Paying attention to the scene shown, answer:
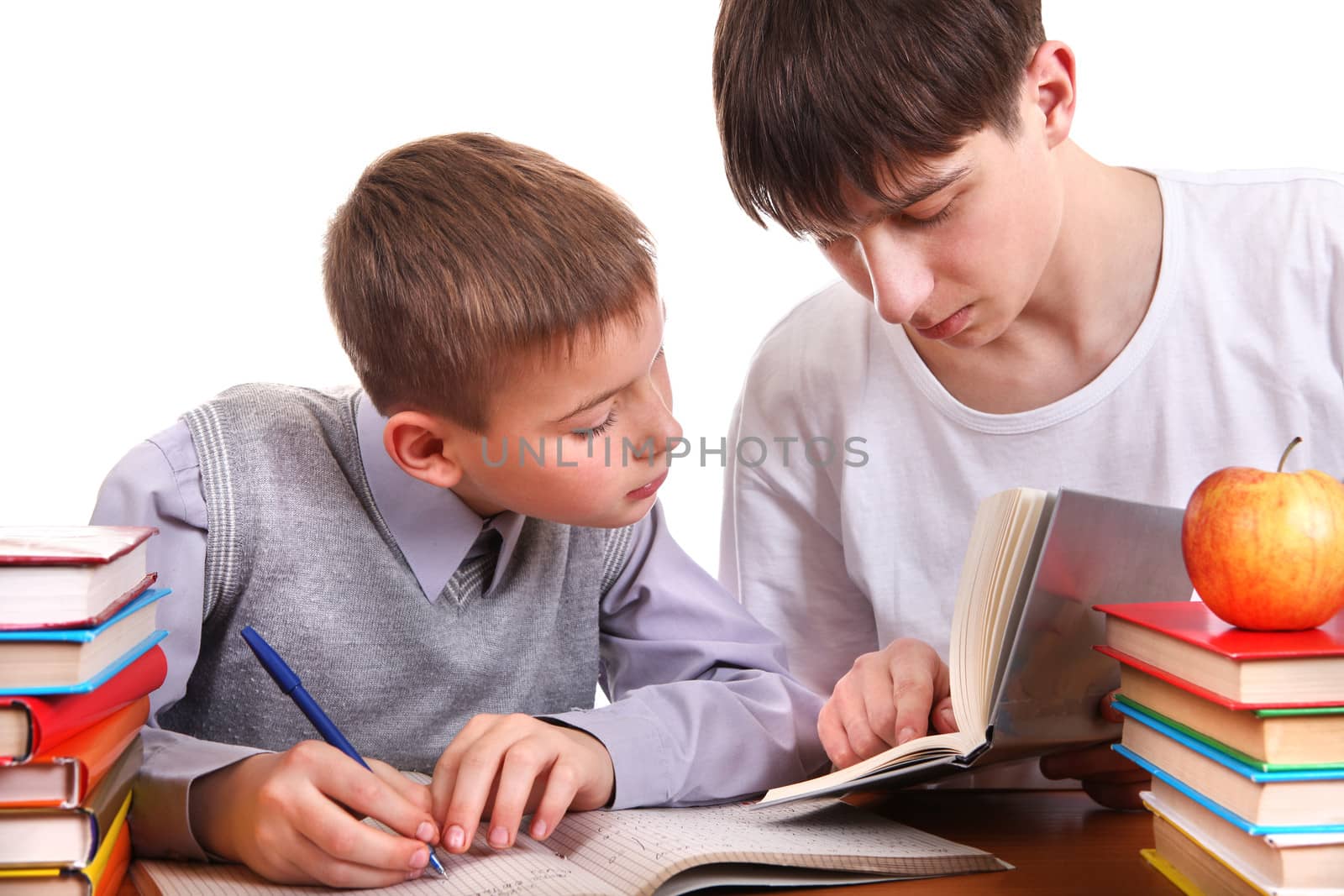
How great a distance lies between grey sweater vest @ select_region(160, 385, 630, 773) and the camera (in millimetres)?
1003

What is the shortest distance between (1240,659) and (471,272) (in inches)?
24.8

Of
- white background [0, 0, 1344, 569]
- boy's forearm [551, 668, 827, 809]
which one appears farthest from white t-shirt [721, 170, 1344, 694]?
white background [0, 0, 1344, 569]

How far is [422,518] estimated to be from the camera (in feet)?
3.50

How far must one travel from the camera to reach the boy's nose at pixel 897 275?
36.5 inches

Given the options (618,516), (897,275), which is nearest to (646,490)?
(618,516)

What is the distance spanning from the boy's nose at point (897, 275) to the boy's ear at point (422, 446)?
0.37 meters

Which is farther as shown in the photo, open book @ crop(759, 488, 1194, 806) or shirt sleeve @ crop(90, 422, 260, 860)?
shirt sleeve @ crop(90, 422, 260, 860)

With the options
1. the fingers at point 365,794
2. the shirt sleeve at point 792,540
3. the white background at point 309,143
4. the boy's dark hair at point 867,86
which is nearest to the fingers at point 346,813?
the fingers at point 365,794

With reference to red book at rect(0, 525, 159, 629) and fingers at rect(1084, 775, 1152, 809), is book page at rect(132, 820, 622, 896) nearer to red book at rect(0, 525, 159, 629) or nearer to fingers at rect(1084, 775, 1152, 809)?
red book at rect(0, 525, 159, 629)

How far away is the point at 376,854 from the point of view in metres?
0.69

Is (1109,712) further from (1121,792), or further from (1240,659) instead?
(1240,659)

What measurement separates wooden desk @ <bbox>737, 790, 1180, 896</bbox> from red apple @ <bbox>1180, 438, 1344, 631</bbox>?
18 cm

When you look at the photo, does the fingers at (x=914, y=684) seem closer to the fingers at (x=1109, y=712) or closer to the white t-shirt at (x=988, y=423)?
the fingers at (x=1109, y=712)

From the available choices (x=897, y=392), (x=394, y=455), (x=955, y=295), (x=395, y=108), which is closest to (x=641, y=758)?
(x=394, y=455)
